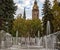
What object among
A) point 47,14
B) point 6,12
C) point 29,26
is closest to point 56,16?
point 47,14

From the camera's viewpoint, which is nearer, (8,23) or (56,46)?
(56,46)

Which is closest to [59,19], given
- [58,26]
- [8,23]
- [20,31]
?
[58,26]

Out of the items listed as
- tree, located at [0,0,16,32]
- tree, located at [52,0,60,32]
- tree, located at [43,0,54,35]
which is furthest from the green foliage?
tree, located at [0,0,16,32]

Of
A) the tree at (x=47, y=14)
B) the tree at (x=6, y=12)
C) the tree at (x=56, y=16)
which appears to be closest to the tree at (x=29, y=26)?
the tree at (x=47, y=14)

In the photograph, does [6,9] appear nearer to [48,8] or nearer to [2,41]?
[2,41]

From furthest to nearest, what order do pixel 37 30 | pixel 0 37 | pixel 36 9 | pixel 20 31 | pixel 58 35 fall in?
pixel 36 9 < pixel 37 30 < pixel 20 31 < pixel 0 37 < pixel 58 35

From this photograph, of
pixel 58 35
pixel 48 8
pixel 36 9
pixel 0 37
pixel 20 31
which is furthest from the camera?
pixel 36 9

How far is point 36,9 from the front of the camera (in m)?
131

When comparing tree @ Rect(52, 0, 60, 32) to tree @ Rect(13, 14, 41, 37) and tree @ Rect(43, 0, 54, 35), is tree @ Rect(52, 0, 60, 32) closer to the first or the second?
tree @ Rect(43, 0, 54, 35)

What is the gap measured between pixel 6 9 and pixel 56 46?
20.4m

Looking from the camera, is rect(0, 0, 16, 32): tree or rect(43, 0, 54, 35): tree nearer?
rect(0, 0, 16, 32): tree

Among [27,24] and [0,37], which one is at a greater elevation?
[27,24]

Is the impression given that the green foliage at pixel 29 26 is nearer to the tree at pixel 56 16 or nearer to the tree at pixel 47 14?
the tree at pixel 47 14

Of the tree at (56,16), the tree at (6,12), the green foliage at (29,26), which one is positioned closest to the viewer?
the tree at (6,12)
